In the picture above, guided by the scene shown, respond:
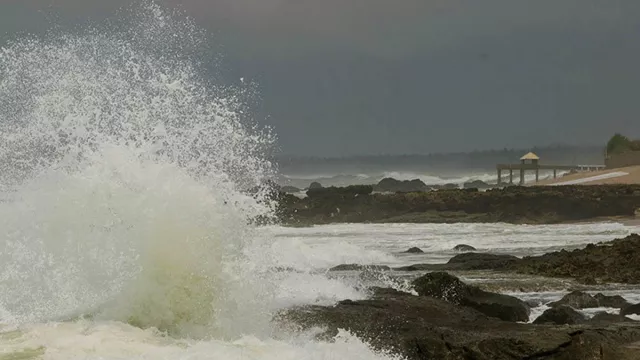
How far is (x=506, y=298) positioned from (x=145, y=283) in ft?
16.3

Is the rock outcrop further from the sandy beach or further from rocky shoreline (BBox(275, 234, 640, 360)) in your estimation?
the sandy beach

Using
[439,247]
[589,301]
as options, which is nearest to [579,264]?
[589,301]

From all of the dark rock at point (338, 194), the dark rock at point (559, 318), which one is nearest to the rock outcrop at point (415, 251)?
the dark rock at point (559, 318)

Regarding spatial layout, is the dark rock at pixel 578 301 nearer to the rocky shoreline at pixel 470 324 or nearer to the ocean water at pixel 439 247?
the rocky shoreline at pixel 470 324

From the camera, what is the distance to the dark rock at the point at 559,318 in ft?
37.3

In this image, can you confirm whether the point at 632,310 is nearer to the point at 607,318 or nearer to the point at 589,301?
the point at 607,318

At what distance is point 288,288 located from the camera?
43.8 ft

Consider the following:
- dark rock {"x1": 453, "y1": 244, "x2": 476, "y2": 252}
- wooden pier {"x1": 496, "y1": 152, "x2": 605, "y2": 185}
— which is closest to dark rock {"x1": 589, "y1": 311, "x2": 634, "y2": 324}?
dark rock {"x1": 453, "y1": 244, "x2": 476, "y2": 252}

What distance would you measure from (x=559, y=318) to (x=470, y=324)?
1550mm

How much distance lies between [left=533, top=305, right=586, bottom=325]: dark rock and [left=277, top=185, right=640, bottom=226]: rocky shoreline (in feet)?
85.0

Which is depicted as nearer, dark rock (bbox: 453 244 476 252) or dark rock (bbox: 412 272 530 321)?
dark rock (bbox: 412 272 530 321)

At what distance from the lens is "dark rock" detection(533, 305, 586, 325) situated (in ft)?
37.3

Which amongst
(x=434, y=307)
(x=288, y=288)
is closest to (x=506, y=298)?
(x=434, y=307)

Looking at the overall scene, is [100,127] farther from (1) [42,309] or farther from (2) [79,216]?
(1) [42,309]
